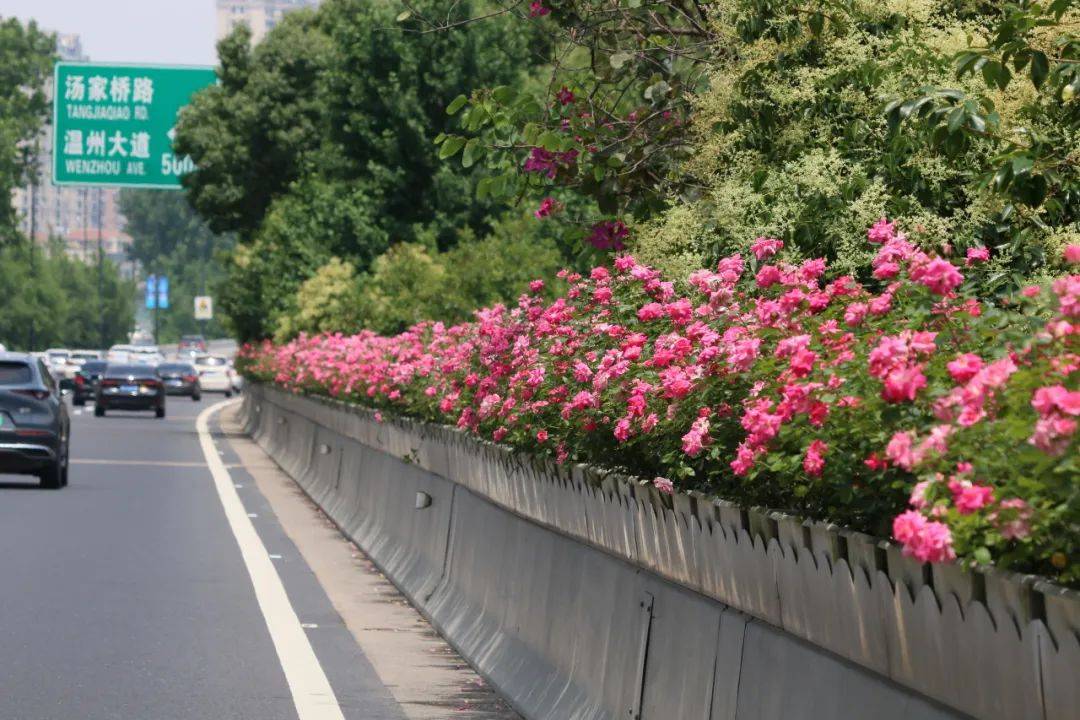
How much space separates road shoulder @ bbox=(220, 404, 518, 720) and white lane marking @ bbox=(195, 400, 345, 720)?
12.3 inches

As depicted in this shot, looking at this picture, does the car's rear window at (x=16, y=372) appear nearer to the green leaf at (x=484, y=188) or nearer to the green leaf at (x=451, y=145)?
the green leaf at (x=484, y=188)

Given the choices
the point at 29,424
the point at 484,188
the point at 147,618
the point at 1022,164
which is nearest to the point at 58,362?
the point at 29,424

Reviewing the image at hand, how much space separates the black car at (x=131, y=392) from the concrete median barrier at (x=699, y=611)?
160ft

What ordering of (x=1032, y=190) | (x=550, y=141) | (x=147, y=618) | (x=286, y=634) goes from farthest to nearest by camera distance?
(x=147, y=618), (x=286, y=634), (x=550, y=141), (x=1032, y=190)

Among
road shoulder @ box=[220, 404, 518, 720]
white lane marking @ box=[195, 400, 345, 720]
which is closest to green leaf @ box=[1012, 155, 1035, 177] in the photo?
road shoulder @ box=[220, 404, 518, 720]

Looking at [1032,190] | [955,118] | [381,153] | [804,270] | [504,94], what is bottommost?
[804,270]

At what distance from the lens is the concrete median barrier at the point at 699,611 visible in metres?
5.29

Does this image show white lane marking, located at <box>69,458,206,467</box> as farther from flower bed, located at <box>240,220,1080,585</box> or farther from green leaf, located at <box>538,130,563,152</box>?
green leaf, located at <box>538,130,563,152</box>

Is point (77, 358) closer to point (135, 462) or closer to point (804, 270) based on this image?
point (135, 462)

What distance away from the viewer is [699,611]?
7887 mm

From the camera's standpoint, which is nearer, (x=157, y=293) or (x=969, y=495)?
(x=969, y=495)

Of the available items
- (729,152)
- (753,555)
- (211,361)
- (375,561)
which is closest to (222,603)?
(375,561)

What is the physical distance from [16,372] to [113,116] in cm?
2741

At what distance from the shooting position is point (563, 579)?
1040cm
